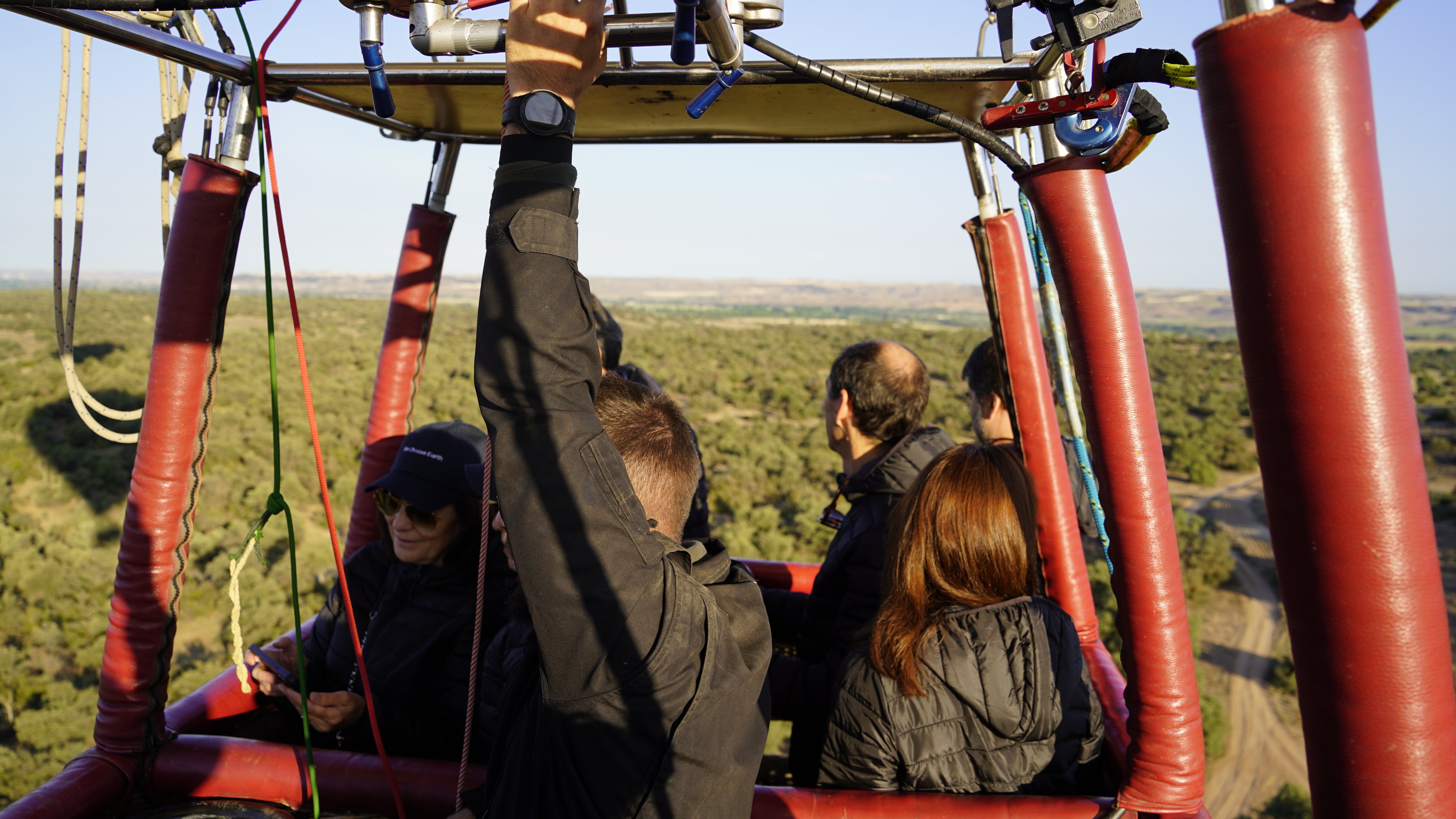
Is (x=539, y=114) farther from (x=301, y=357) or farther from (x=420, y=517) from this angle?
(x=420, y=517)

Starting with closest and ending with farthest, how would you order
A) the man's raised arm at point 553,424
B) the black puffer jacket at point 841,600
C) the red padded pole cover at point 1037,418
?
1. the man's raised arm at point 553,424
2. the black puffer jacket at point 841,600
3. the red padded pole cover at point 1037,418

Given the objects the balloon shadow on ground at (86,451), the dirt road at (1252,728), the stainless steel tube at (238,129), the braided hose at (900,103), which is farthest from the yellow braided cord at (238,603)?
the balloon shadow on ground at (86,451)

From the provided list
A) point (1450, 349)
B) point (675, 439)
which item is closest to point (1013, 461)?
point (675, 439)

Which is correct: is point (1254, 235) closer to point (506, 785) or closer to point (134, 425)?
point (506, 785)

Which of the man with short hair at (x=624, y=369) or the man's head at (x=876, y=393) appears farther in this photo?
the man with short hair at (x=624, y=369)

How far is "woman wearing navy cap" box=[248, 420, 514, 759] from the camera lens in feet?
7.79

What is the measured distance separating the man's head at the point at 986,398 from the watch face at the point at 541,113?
8.53 ft

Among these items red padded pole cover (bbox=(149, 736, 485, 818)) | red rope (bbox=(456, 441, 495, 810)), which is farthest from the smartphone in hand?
red rope (bbox=(456, 441, 495, 810))

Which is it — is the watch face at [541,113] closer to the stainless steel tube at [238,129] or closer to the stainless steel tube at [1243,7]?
the stainless steel tube at [1243,7]

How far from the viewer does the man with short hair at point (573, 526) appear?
104 cm

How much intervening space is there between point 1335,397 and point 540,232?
883mm

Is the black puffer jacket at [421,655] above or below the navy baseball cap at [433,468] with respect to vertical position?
below

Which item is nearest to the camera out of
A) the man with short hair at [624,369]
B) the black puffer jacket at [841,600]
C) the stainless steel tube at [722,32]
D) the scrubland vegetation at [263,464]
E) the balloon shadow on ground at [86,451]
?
the stainless steel tube at [722,32]

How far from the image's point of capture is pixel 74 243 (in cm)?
237
